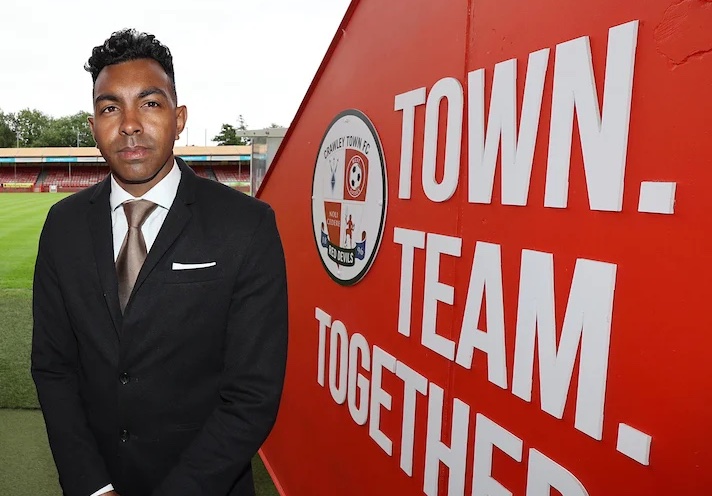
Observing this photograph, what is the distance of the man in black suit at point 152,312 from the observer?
4.46ft

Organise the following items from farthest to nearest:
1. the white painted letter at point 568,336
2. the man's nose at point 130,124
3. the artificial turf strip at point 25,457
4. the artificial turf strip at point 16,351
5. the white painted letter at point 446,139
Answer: the artificial turf strip at point 16,351 < the artificial turf strip at point 25,457 < the white painted letter at point 446,139 < the man's nose at point 130,124 < the white painted letter at point 568,336

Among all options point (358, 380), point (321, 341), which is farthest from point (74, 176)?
A: point (358, 380)

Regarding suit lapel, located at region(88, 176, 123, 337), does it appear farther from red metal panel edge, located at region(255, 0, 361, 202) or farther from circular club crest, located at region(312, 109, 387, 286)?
red metal panel edge, located at region(255, 0, 361, 202)

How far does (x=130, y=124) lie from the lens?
1.33 metres

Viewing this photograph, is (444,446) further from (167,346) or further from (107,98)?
(107,98)

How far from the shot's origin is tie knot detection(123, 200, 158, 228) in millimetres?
1455

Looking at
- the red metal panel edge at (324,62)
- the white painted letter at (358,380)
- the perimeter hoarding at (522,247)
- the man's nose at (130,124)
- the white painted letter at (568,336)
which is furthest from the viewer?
the red metal panel edge at (324,62)

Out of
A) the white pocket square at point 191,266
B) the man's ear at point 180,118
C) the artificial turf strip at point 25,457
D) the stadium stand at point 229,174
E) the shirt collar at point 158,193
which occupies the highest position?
the stadium stand at point 229,174

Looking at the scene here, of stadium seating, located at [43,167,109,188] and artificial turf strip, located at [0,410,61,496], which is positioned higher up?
stadium seating, located at [43,167,109,188]

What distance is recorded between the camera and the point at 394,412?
206 cm

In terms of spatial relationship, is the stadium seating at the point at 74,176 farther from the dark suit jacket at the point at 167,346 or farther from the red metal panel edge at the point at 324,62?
the dark suit jacket at the point at 167,346

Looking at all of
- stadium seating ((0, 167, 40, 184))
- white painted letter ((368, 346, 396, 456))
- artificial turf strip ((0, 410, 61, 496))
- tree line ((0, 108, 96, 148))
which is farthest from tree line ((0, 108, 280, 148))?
white painted letter ((368, 346, 396, 456))

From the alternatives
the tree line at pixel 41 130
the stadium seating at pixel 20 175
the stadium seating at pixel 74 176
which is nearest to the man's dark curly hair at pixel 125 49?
the stadium seating at pixel 74 176

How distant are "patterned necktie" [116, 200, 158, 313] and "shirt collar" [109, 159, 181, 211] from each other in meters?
0.02
